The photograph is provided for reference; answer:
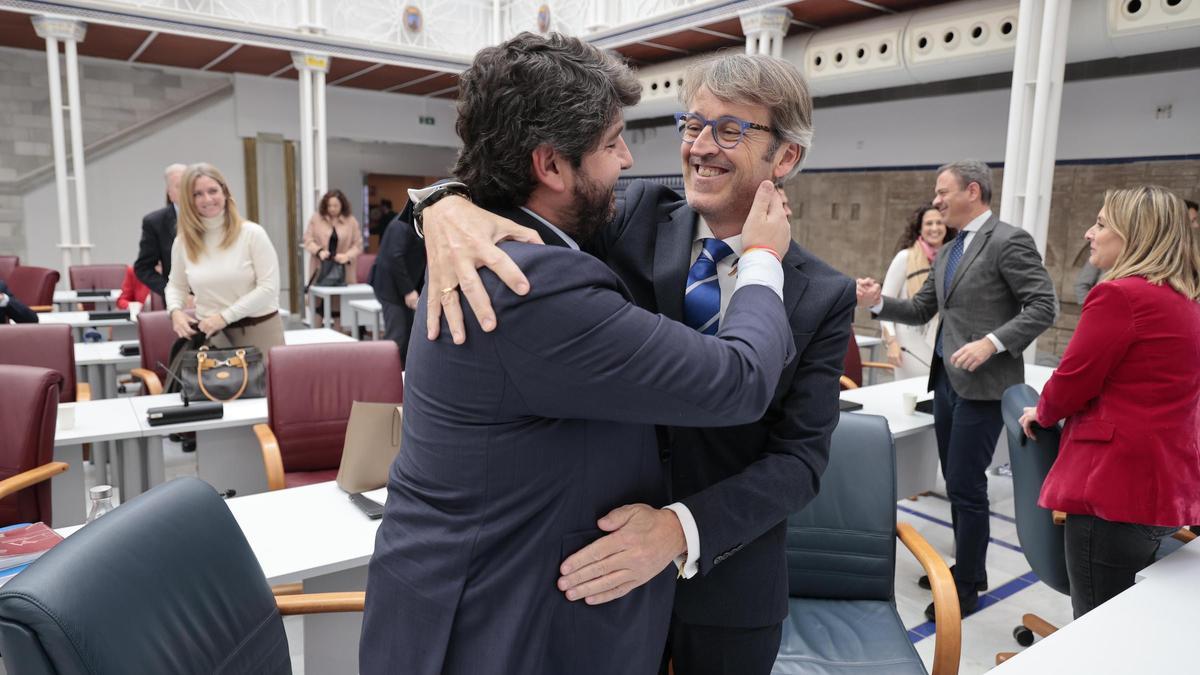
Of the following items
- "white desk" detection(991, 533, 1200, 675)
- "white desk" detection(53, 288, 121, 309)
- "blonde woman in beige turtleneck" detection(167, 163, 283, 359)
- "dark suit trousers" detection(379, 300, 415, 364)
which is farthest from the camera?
"white desk" detection(53, 288, 121, 309)

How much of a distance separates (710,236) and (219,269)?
3433 millimetres

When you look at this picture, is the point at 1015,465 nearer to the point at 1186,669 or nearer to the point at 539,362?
the point at 1186,669

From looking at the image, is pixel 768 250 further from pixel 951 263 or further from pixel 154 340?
pixel 154 340

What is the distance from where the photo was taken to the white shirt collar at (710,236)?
1343 millimetres

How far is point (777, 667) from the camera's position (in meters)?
2.01

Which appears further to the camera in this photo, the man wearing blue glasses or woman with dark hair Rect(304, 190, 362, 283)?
woman with dark hair Rect(304, 190, 362, 283)

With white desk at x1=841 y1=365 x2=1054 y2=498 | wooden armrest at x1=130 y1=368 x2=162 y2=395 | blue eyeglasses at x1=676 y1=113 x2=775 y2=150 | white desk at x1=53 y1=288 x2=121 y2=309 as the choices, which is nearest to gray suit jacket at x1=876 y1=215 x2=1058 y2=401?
white desk at x1=841 y1=365 x2=1054 y2=498

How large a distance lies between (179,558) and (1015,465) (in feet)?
8.52

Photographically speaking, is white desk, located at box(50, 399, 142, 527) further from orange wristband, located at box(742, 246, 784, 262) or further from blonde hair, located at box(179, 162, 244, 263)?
orange wristband, located at box(742, 246, 784, 262)

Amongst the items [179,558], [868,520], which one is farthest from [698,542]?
[868,520]

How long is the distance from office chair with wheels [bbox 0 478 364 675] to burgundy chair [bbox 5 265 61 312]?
7.25m

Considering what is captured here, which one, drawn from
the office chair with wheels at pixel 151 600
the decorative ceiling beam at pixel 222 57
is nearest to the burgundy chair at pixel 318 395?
the office chair with wheels at pixel 151 600

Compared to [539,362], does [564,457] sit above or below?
below

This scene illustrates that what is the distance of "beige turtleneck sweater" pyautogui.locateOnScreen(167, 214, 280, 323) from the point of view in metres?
3.99
